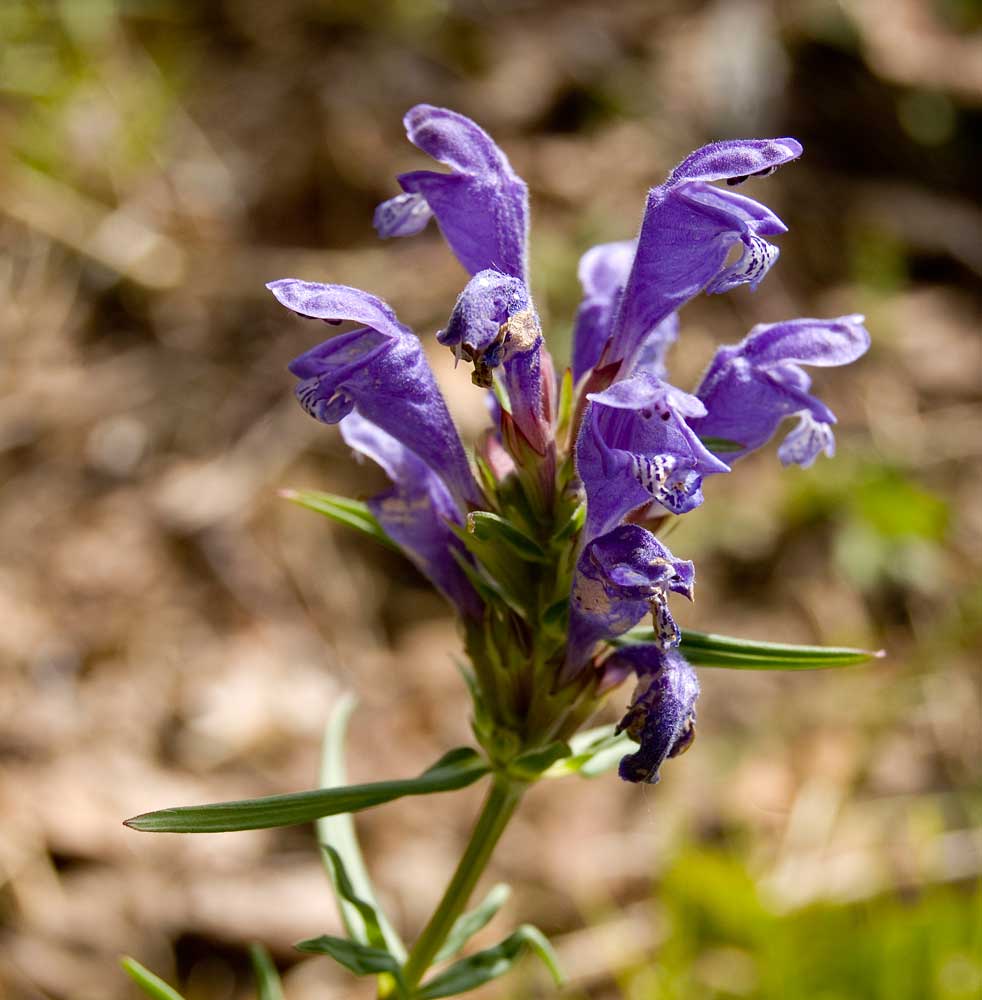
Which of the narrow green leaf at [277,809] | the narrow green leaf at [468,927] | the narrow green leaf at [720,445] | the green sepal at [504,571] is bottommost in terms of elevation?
the narrow green leaf at [468,927]

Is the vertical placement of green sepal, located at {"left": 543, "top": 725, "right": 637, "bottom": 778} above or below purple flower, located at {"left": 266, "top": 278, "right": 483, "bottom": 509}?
below

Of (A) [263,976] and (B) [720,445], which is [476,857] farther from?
(B) [720,445]

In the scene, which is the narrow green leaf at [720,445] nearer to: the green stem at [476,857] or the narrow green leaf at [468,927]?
the green stem at [476,857]

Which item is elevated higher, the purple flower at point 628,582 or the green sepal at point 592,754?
the purple flower at point 628,582

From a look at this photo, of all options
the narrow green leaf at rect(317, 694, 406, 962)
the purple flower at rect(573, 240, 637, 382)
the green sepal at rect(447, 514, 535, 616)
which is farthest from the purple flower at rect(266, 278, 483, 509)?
the narrow green leaf at rect(317, 694, 406, 962)

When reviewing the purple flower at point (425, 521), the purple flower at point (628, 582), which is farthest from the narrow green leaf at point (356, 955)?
the purple flower at point (628, 582)

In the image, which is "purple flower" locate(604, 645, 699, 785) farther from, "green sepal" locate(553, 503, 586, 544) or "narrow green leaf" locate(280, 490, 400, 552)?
"narrow green leaf" locate(280, 490, 400, 552)
